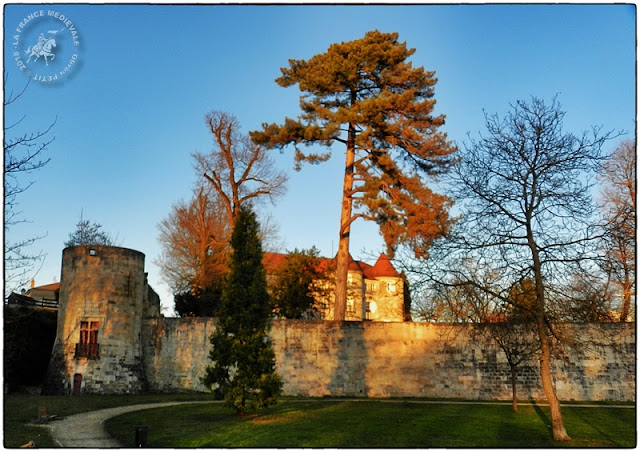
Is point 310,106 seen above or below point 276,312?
above

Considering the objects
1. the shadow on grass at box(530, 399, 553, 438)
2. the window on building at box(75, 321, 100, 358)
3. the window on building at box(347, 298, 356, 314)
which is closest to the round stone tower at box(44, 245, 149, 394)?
the window on building at box(75, 321, 100, 358)

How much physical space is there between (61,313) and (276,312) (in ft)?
38.7

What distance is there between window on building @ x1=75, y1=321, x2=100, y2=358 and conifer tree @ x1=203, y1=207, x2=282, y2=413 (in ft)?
26.7

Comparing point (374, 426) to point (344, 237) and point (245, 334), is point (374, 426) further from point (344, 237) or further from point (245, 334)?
point (344, 237)

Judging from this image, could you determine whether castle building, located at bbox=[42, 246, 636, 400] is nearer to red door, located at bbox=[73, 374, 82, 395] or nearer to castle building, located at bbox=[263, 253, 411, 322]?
red door, located at bbox=[73, 374, 82, 395]

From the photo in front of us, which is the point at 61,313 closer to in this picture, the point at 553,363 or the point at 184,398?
the point at 184,398

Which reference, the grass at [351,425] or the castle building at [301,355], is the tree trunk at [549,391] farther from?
the castle building at [301,355]

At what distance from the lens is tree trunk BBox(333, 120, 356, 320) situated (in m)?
22.0

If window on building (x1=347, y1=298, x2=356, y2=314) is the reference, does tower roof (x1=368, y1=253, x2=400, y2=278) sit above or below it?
above

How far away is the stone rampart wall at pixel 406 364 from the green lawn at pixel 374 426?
3162 mm

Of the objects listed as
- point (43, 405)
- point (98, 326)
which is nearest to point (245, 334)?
point (43, 405)

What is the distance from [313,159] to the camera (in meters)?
23.3

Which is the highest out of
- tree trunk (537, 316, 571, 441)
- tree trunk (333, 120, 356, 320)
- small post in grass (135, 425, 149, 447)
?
tree trunk (333, 120, 356, 320)

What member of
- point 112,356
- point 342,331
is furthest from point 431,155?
point 112,356
